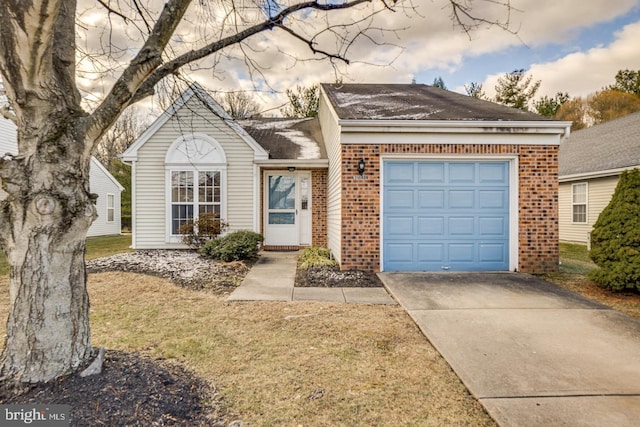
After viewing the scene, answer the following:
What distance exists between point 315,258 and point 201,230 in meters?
3.56

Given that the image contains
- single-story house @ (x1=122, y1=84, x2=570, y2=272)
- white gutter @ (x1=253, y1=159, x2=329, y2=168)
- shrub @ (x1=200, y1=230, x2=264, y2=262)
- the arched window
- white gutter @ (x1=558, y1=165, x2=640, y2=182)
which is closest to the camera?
single-story house @ (x1=122, y1=84, x2=570, y2=272)

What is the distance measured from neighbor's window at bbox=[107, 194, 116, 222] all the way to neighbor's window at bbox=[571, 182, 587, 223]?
22.9 meters

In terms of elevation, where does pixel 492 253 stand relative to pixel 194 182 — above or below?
below

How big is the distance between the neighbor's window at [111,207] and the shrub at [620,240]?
21.6 metres

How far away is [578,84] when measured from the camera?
85.3ft

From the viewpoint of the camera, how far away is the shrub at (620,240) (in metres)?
5.36

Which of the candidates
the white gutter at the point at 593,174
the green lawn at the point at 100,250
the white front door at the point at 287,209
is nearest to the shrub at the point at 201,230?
the white front door at the point at 287,209

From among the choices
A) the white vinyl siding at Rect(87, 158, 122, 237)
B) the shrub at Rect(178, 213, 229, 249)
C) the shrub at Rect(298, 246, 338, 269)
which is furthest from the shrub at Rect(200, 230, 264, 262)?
the white vinyl siding at Rect(87, 158, 122, 237)

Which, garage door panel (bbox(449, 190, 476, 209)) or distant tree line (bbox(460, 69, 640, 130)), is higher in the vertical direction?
distant tree line (bbox(460, 69, 640, 130))

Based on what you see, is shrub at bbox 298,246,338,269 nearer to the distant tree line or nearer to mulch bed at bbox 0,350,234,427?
mulch bed at bbox 0,350,234,427

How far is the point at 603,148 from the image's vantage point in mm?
13109

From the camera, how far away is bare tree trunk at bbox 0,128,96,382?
92.0 inches

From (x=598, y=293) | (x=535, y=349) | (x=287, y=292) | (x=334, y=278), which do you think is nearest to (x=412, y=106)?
(x=334, y=278)

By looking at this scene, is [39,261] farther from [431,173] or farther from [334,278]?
[431,173]
